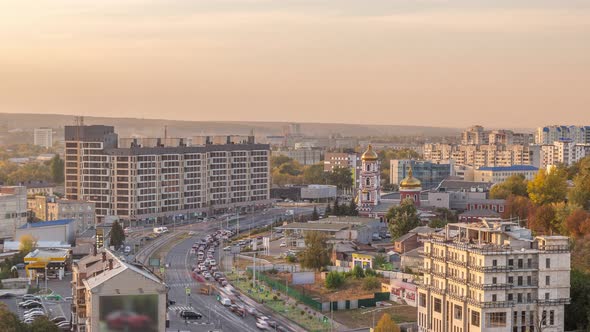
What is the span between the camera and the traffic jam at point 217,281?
41750 mm

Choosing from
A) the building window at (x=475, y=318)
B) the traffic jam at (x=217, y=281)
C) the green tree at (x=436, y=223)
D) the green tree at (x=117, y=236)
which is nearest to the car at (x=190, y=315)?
the traffic jam at (x=217, y=281)

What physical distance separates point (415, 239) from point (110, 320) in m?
23.3

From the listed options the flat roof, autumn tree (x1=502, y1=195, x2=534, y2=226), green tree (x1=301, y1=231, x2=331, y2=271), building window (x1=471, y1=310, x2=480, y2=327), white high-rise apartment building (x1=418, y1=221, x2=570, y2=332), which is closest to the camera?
white high-rise apartment building (x1=418, y1=221, x2=570, y2=332)

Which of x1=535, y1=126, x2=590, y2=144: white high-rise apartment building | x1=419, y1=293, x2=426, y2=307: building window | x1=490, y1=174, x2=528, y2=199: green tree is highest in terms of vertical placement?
x1=535, y1=126, x2=590, y2=144: white high-rise apartment building

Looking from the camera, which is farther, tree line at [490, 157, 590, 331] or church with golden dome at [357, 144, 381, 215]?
church with golden dome at [357, 144, 381, 215]

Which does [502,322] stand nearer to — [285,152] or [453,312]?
[453,312]

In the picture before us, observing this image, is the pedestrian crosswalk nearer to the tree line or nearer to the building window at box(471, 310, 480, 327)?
the building window at box(471, 310, 480, 327)

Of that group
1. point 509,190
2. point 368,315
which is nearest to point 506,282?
point 368,315

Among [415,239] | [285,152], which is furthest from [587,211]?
[285,152]

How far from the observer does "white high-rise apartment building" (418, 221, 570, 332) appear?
34.3m

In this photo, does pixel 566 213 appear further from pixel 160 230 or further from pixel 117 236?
pixel 160 230

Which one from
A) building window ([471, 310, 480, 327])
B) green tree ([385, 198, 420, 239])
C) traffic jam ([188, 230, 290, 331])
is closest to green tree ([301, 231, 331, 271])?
traffic jam ([188, 230, 290, 331])

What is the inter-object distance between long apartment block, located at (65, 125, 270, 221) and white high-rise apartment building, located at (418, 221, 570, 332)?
140 ft

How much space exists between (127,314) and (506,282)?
11.1 meters
